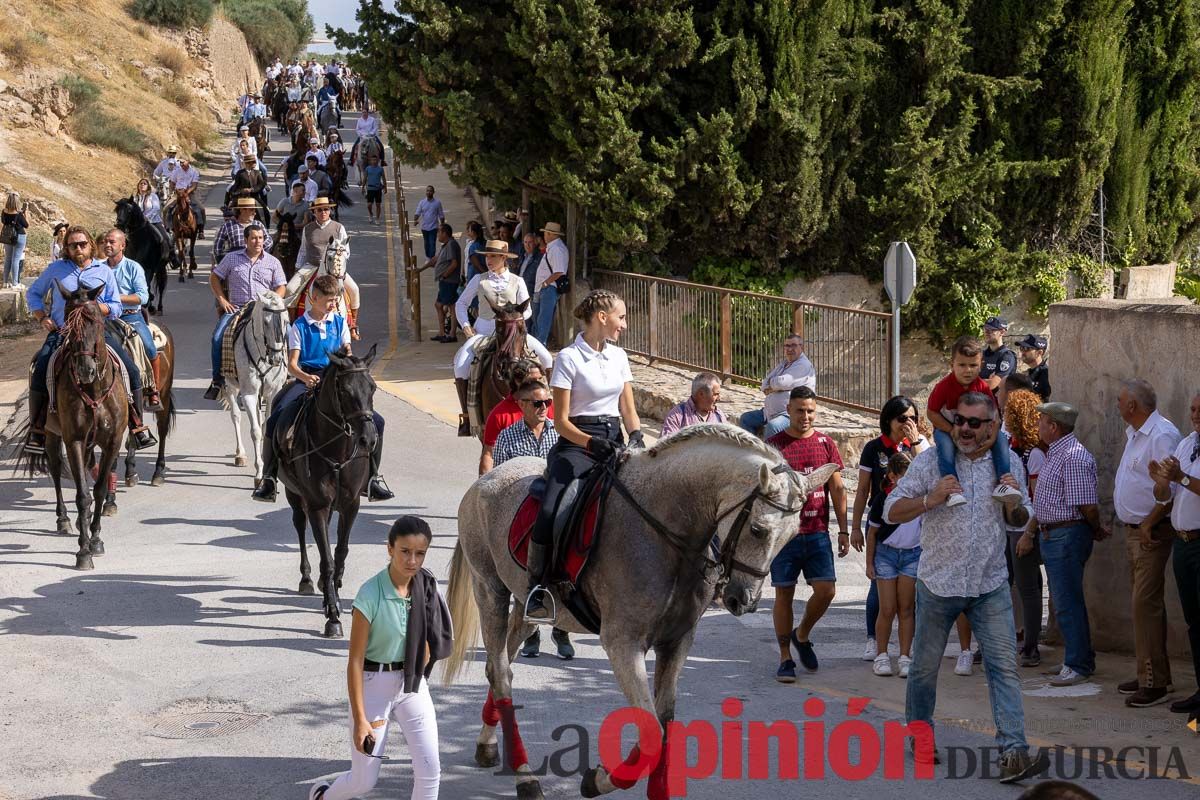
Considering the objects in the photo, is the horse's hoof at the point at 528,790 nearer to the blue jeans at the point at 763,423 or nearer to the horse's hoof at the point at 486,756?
the horse's hoof at the point at 486,756

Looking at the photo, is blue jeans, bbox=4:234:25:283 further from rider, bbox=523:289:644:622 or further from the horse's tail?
rider, bbox=523:289:644:622

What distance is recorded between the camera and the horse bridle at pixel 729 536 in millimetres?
7172

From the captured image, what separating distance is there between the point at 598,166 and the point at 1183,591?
13827mm

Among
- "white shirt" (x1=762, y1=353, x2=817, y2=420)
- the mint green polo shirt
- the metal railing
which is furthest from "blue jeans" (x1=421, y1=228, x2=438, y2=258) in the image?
the mint green polo shirt

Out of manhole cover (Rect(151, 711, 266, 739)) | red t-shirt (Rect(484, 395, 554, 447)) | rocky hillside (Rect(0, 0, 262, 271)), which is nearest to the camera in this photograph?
manhole cover (Rect(151, 711, 266, 739))

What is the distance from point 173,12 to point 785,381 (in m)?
57.0

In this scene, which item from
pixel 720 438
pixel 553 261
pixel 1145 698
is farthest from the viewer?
pixel 553 261

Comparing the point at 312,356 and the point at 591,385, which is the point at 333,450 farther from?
the point at 591,385

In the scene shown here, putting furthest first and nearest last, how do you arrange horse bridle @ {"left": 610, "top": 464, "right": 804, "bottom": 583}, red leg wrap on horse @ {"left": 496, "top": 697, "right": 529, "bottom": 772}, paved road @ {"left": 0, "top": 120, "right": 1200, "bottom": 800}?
paved road @ {"left": 0, "top": 120, "right": 1200, "bottom": 800}, red leg wrap on horse @ {"left": 496, "top": 697, "right": 529, "bottom": 772}, horse bridle @ {"left": 610, "top": 464, "right": 804, "bottom": 583}

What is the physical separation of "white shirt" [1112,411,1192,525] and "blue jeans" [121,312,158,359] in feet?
35.4

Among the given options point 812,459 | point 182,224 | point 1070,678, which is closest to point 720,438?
point 812,459

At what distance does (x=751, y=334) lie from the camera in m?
19.7

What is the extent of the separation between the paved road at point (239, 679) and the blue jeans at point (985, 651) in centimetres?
41

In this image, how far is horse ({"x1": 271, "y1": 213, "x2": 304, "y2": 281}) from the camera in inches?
1077
